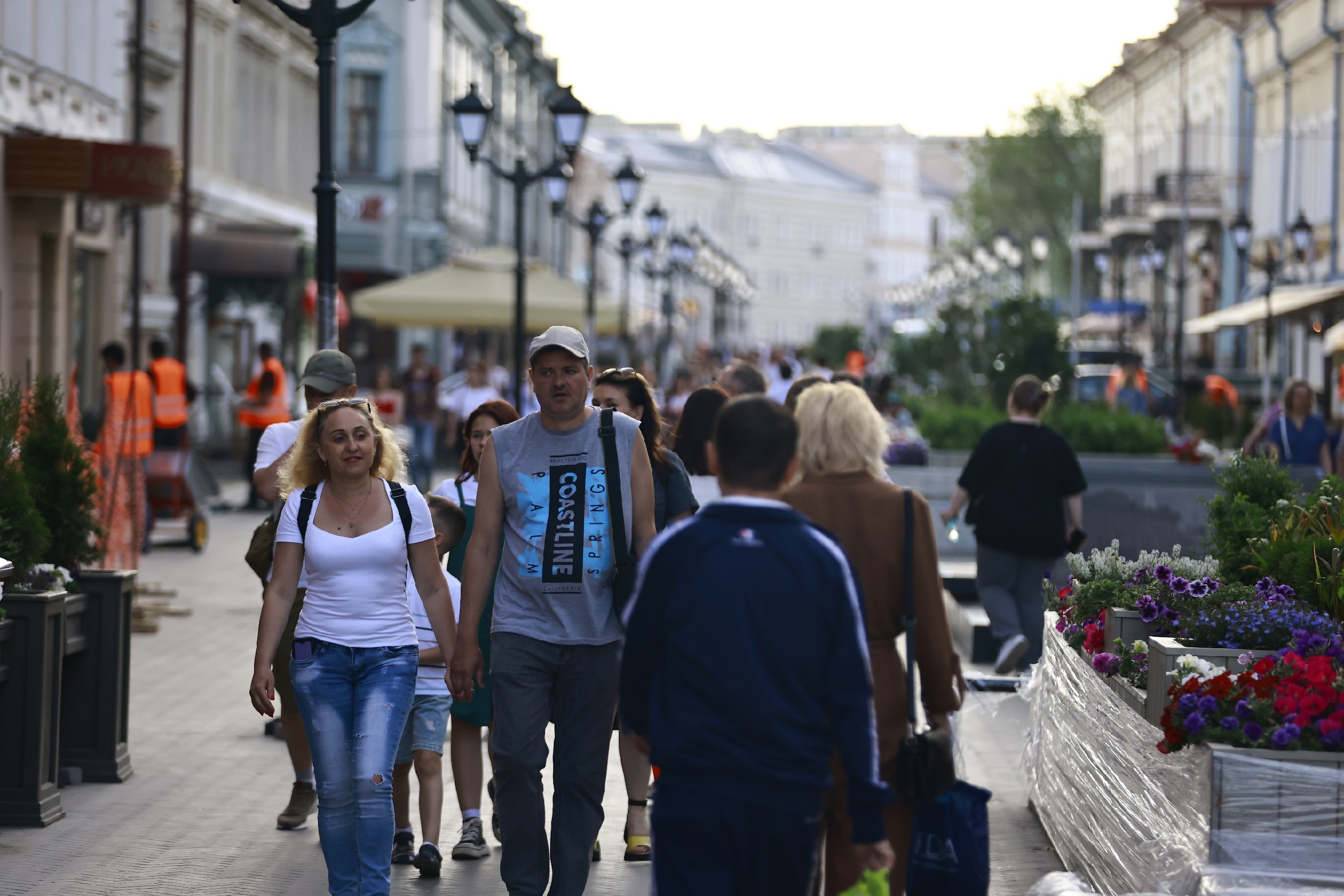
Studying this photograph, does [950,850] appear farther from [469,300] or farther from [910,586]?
[469,300]

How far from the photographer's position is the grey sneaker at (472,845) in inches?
282

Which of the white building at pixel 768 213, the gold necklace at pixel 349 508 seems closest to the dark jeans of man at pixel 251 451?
the gold necklace at pixel 349 508

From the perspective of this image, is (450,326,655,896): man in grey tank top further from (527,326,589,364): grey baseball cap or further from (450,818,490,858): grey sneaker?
(450,818,490,858): grey sneaker

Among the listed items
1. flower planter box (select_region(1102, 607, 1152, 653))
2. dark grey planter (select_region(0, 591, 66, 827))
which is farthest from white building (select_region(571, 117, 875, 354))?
flower planter box (select_region(1102, 607, 1152, 653))

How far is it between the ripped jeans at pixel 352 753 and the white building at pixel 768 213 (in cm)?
10178

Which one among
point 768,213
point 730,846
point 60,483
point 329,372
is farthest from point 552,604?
point 768,213

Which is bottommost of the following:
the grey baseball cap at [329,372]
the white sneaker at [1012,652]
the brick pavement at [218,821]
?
the brick pavement at [218,821]

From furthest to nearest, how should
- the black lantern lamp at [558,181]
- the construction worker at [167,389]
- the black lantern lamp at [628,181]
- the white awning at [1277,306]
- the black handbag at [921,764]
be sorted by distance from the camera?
the white awning at [1277,306], the black lantern lamp at [628,181], the black lantern lamp at [558,181], the construction worker at [167,389], the black handbag at [921,764]

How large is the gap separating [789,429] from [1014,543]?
6.58 metres

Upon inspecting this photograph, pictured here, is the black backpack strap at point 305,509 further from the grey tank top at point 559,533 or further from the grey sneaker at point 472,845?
the grey sneaker at point 472,845

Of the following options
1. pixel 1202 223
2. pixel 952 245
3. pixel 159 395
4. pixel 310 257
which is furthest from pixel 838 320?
pixel 159 395

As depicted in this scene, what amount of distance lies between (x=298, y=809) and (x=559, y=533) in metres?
2.51

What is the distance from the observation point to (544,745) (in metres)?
5.91

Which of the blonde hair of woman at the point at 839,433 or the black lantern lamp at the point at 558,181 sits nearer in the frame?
the blonde hair of woman at the point at 839,433
